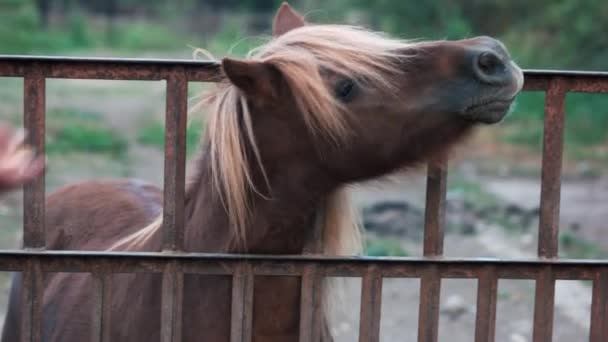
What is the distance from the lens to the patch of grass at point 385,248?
28.2 ft

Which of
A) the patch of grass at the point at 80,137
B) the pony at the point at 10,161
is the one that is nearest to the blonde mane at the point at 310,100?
the pony at the point at 10,161

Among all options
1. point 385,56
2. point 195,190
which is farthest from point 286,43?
point 195,190

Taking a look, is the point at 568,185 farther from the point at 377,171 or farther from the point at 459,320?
Answer: the point at 377,171

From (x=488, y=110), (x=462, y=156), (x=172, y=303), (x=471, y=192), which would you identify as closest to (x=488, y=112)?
(x=488, y=110)

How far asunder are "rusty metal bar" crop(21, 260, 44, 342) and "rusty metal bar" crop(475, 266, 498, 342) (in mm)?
1396

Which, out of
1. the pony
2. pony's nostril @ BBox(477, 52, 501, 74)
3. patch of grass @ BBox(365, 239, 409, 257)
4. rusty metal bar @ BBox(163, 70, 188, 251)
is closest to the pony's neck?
rusty metal bar @ BBox(163, 70, 188, 251)

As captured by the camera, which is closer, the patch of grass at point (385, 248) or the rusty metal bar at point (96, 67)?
the rusty metal bar at point (96, 67)

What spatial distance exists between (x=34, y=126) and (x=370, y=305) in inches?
46.9

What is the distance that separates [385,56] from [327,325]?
0.98 metres

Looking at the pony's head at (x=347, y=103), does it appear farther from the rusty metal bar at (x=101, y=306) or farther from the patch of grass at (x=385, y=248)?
the patch of grass at (x=385, y=248)

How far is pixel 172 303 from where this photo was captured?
133 inches

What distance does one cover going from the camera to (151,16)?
45.6 meters

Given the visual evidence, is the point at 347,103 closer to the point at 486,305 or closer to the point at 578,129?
the point at 486,305

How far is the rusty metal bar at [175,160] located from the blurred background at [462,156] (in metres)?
0.24
